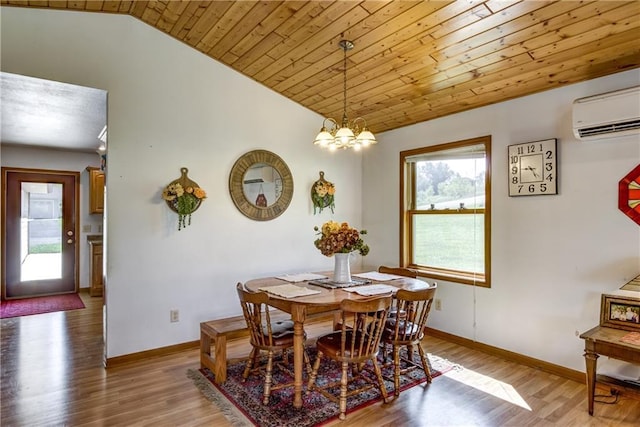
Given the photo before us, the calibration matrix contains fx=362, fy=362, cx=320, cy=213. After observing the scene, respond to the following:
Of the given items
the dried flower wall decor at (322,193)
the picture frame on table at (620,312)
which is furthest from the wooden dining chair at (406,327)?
the dried flower wall decor at (322,193)

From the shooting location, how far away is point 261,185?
4191 mm

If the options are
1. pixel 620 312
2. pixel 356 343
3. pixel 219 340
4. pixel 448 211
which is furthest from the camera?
pixel 448 211

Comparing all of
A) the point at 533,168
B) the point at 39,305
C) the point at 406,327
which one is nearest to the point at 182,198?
the point at 406,327

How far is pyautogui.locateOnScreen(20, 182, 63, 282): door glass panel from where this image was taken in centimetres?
577

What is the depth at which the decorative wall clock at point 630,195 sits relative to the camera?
105 inches

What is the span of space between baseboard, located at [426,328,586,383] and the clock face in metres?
1.48

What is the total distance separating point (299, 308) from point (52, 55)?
292 cm

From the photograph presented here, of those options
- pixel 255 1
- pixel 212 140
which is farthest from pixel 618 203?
pixel 212 140

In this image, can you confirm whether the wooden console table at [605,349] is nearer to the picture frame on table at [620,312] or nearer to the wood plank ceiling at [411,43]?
the picture frame on table at [620,312]

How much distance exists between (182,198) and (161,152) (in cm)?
49

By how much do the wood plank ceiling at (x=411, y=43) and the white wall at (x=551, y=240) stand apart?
199 millimetres

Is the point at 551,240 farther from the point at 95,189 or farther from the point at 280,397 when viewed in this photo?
the point at 95,189

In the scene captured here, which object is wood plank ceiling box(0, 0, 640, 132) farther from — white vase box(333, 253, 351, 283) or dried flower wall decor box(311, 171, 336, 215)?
white vase box(333, 253, 351, 283)

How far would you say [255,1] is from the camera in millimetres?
2783
